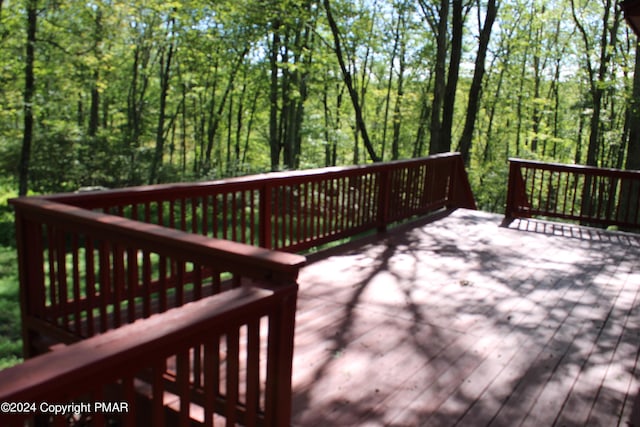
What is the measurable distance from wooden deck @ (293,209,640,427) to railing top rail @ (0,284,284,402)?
3.68ft

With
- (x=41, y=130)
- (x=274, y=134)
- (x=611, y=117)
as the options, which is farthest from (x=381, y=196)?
(x=611, y=117)

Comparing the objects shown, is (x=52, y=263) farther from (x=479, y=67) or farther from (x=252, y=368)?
(x=479, y=67)

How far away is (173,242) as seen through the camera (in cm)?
228

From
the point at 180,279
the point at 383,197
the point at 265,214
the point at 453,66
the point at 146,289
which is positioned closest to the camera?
the point at 180,279

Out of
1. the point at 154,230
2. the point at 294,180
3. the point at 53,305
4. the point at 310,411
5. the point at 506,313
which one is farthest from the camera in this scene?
the point at 294,180

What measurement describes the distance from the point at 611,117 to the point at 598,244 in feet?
53.9

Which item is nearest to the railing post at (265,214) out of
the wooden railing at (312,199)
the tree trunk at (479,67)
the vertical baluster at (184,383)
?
the wooden railing at (312,199)

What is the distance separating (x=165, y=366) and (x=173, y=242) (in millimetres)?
642

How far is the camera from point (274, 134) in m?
17.2

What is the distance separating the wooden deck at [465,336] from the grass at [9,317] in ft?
9.95

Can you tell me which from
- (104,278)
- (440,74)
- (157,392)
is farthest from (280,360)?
(440,74)

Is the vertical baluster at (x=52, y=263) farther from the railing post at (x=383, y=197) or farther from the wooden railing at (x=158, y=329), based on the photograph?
the railing post at (x=383, y=197)

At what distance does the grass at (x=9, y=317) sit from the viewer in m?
5.22

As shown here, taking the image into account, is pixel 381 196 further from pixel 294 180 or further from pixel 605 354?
pixel 605 354
